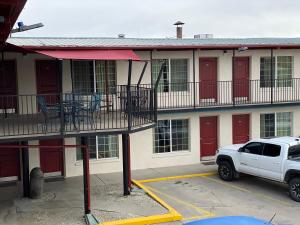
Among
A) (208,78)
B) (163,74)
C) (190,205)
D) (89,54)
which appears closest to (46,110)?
(89,54)

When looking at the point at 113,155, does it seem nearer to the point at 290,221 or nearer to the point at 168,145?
the point at 168,145

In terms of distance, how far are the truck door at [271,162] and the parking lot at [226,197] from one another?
2.30 feet

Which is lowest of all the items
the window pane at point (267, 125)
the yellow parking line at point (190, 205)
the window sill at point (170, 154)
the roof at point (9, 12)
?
the yellow parking line at point (190, 205)

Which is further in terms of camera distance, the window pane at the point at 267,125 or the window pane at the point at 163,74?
the window pane at the point at 267,125

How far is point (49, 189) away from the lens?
50.6 ft

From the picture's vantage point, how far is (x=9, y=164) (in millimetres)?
16469

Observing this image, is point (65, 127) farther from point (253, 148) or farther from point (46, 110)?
point (253, 148)

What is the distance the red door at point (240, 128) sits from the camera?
20.1 metres

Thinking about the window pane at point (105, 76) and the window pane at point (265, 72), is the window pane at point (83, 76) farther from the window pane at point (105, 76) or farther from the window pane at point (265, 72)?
the window pane at point (265, 72)

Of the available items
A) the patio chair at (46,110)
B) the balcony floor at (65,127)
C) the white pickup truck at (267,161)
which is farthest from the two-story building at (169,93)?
the white pickup truck at (267,161)

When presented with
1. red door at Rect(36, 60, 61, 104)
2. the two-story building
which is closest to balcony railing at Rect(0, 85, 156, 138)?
the two-story building

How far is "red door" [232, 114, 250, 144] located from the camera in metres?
20.1

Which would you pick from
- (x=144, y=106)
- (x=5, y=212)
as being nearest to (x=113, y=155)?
(x=144, y=106)

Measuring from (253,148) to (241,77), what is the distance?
5.28m
